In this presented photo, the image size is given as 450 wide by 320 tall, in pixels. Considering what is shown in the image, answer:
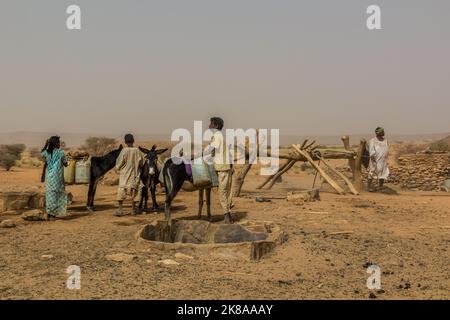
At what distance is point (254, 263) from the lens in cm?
633

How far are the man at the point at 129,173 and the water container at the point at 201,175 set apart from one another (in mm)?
2073

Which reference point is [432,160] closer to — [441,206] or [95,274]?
[441,206]

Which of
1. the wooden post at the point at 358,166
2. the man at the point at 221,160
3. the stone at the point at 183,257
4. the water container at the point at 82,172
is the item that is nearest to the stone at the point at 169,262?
the stone at the point at 183,257

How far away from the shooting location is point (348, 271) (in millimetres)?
6082

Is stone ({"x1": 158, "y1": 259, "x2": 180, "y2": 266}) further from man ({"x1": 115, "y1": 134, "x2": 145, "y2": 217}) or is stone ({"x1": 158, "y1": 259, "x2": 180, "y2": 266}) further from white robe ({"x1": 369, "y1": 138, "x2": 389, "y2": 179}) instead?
white robe ({"x1": 369, "y1": 138, "x2": 389, "y2": 179})

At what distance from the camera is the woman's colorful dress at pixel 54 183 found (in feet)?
32.0

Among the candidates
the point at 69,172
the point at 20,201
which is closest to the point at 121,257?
the point at 69,172

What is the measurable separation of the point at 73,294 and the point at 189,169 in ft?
14.6

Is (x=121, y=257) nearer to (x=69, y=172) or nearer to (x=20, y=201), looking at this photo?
(x=69, y=172)

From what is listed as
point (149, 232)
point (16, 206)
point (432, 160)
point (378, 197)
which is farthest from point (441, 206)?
point (16, 206)

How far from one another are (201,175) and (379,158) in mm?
9337

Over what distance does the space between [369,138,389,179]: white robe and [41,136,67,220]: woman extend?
36.2 ft

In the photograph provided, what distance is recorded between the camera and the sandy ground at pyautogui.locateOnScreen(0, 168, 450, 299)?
5.11 m

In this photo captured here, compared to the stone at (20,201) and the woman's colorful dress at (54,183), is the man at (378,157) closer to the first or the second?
the woman's colorful dress at (54,183)
